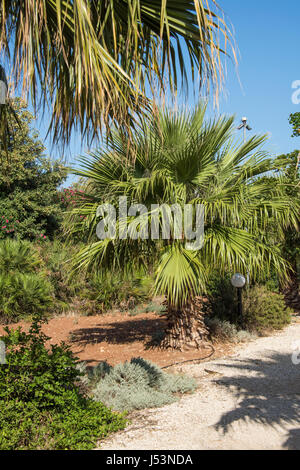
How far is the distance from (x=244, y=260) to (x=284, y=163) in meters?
2.14

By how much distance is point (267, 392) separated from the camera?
462cm

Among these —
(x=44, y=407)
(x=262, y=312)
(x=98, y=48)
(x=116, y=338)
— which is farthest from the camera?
(x=262, y=312)

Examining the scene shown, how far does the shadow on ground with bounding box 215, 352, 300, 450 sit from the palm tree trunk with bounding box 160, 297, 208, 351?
939 mm

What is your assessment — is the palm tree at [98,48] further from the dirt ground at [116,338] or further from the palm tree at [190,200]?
the dirt ground at [116,338]

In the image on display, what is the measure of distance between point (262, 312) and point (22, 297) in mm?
5856

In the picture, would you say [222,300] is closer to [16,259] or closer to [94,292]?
[94,292]

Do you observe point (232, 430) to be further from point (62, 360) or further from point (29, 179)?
point (29, 179)

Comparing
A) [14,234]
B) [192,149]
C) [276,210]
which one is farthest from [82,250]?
[14,234]

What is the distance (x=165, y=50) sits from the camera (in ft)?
9.73

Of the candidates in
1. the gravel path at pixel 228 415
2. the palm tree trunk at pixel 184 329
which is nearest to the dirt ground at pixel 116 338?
the palm tree trunk at pixel 184 329

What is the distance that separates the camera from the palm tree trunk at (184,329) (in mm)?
→ 6746

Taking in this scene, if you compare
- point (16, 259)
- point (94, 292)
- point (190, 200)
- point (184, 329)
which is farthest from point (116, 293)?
point (190, 200)

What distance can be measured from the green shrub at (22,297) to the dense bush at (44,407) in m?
6.22

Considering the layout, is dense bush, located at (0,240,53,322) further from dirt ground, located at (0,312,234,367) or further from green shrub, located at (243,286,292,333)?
green shrub, located at (243,286,292,333)
